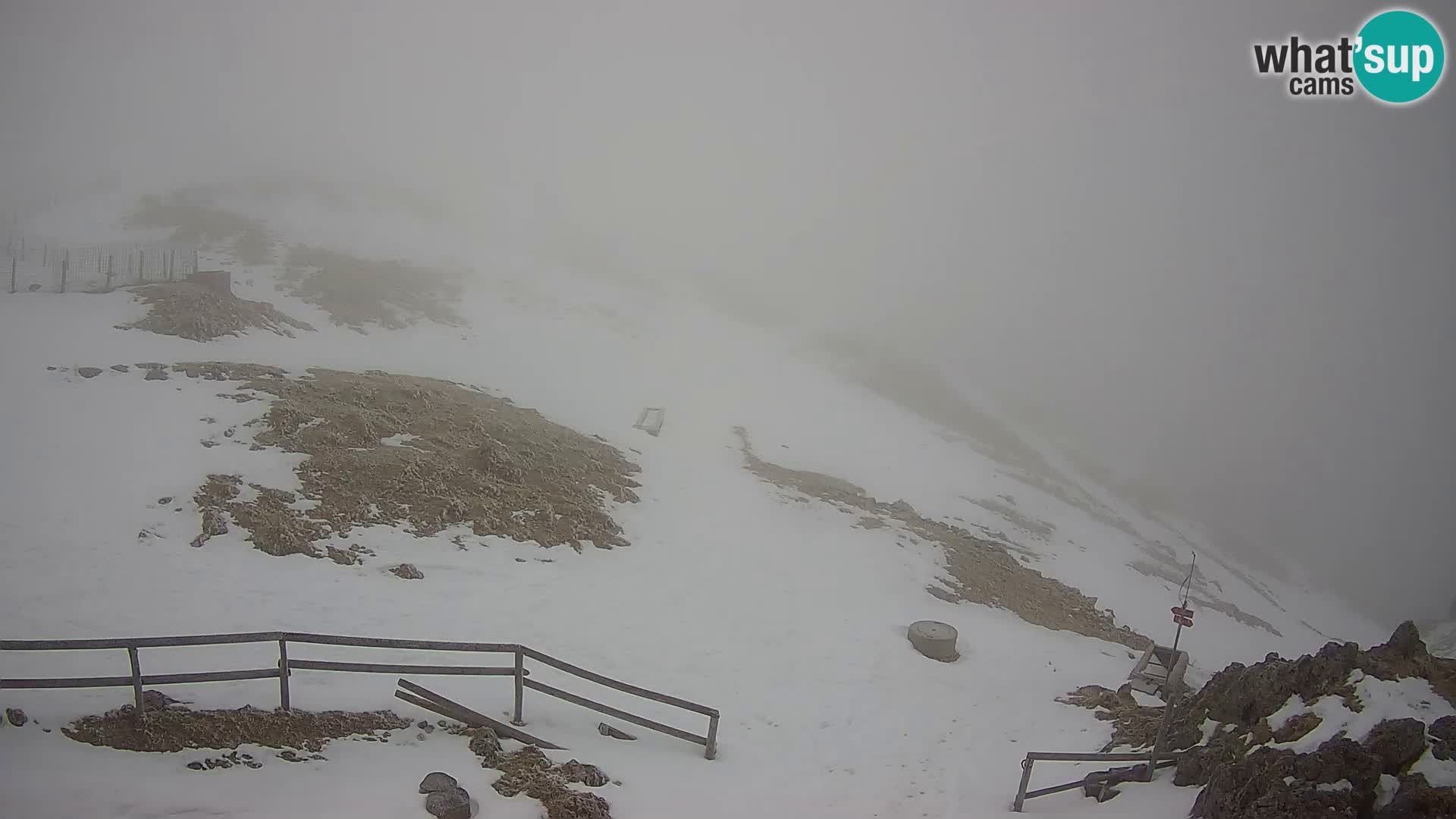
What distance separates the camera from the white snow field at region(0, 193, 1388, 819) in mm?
8750

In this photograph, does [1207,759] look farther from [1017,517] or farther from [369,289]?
[369,289]

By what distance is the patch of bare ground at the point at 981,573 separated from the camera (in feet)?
73.0

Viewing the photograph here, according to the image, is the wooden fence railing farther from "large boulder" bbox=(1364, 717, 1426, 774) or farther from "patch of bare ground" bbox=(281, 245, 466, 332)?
"patch of bare ground" bbox=(281, 245, 466, 332)

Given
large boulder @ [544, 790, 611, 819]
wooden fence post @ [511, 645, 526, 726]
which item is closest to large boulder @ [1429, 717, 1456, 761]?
large boulder @ [544, 790, 611, 819]

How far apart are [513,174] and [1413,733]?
417ft

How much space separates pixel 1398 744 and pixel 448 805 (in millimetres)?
10459

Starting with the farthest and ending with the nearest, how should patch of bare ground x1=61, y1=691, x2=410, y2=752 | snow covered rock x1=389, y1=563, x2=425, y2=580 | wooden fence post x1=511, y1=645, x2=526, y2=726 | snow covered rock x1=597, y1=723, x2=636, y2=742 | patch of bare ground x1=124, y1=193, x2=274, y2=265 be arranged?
1. patch of bare ground x1=124, y1=193, x2=274, y2=265
2. snow covered rock x1=389, y1=563, x2=425, y2=580
3. snow covered rock x1=597, y1=723, x2=636, y2=742
4. wooden fence post x1=511, y1=645, x2=526, y2=726
5. patch of bare ground x1=61, y1=691, x2=410, y2=752

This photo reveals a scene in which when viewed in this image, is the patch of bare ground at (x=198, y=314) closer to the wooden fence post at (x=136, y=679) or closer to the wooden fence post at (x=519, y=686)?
the wooden fence post at (x=136, y=679)

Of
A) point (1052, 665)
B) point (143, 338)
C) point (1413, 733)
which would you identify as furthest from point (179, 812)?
point (143, 338)

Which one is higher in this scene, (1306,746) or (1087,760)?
(1306,746)

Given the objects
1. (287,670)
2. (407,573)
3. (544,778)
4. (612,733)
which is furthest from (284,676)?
(407,573)

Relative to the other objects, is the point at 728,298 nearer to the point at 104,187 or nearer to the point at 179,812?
the point at 104,187

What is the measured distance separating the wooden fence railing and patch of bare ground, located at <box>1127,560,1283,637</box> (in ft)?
98.2

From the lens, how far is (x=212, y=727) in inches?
335
